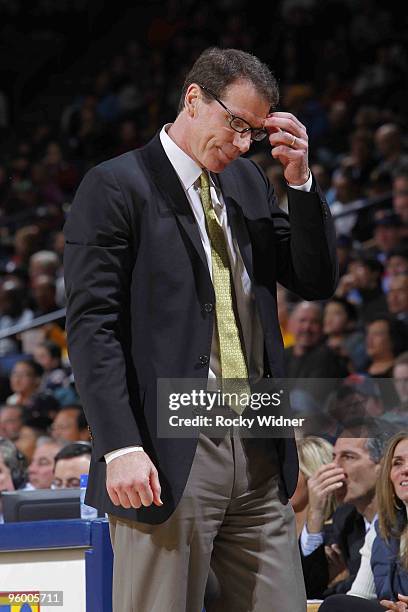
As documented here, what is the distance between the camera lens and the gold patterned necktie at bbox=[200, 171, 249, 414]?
2303 mm

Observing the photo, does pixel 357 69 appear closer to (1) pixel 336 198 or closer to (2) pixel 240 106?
(1) pixel 336 198

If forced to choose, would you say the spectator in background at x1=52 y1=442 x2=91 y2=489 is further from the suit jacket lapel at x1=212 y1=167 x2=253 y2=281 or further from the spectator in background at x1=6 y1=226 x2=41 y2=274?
the spectator in background at x1=6 y1=226 x2=41 y2=274

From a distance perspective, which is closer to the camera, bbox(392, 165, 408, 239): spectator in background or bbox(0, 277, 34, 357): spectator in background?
bbox(392, 165, 408, 239): spectator in background

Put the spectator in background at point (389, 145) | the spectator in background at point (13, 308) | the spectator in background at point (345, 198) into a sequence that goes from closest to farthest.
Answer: the spectator in background at point (345, 198) → the spectator in background at point (389, 145) → the spectator in background at point (13, 308)

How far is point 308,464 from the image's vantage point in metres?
3.55

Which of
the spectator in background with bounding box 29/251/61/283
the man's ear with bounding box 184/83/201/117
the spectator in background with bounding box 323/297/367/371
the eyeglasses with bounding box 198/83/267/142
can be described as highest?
the spectator in background with bounding box 29/251/61/283

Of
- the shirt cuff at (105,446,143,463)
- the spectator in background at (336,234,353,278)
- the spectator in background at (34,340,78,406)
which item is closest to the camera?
the shirt cuff at (105,446,143,463)

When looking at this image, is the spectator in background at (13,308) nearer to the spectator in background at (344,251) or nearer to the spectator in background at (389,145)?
the spectator in background at (344,251)

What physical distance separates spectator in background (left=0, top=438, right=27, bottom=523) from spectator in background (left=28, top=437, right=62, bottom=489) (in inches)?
8.0

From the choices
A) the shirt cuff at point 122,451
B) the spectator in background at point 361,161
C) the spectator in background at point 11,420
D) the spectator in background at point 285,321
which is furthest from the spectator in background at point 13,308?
the shirt cuff at point 122,451

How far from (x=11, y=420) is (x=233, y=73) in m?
4.45

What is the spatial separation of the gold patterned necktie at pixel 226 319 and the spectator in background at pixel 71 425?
12.1ft

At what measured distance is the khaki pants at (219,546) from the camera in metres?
2.20

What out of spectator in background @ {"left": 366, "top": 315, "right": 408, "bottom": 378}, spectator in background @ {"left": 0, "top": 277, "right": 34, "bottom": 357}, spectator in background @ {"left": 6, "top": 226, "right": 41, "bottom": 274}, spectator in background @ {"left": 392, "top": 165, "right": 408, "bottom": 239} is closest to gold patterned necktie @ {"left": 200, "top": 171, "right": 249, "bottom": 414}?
spectator in background @ {"left": 366, "top": 315, "right": 408, "bottom": 378}
